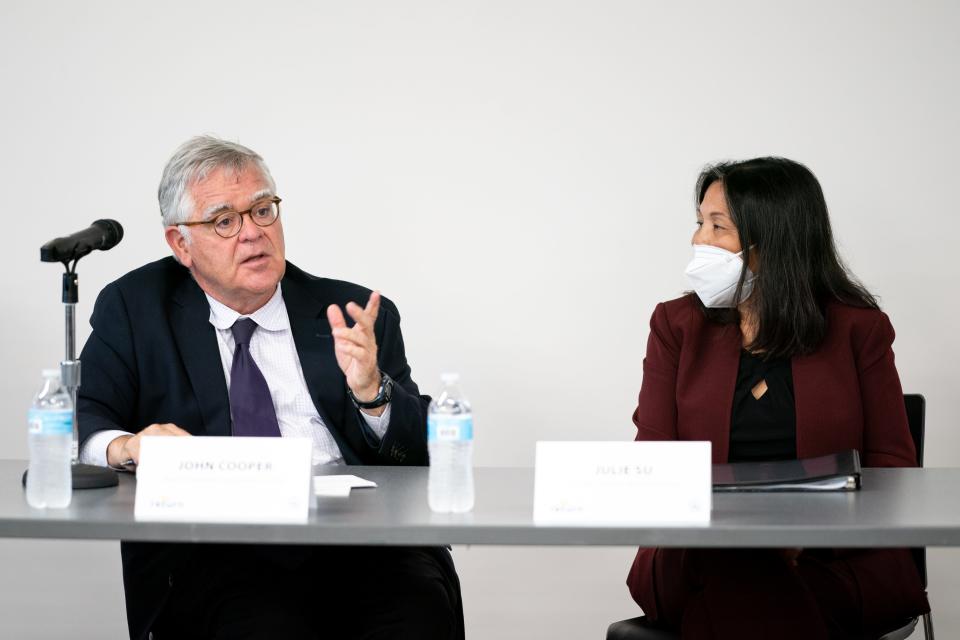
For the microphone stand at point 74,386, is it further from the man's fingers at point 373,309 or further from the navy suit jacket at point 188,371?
the man's fingers at point 373,309

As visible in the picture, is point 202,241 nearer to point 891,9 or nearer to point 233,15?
point 233,15

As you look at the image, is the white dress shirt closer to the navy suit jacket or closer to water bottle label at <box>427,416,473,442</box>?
the navy suit jacket

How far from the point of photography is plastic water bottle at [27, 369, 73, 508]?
1968mm

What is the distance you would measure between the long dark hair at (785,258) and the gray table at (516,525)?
0.75 meters

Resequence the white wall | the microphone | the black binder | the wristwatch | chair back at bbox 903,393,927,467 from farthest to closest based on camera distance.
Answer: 1. the white wall
2. chair back at bbox 903,393,927,467
3. the wristwatch
4. the microphone
5. the black binder

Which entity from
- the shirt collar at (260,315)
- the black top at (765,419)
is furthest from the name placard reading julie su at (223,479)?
the black top at (765,419)

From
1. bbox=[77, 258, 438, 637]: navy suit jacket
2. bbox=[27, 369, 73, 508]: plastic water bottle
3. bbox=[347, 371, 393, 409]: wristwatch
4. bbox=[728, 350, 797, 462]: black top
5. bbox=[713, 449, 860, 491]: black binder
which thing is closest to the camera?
bbox=[27, 369, 73, 508]: plastic water bottle

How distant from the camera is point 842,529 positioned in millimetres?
1712

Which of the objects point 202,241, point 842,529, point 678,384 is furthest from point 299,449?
point 678,384

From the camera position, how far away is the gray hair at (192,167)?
2.77 m

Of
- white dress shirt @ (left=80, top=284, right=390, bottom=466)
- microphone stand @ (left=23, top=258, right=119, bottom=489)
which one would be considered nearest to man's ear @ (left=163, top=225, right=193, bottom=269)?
white dress shirt @ (left=80, top=284, right=390, bottom=466)

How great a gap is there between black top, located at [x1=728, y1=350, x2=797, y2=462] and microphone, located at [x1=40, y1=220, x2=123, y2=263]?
1.47m

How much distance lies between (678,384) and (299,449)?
1226mm

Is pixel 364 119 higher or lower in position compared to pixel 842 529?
higher
